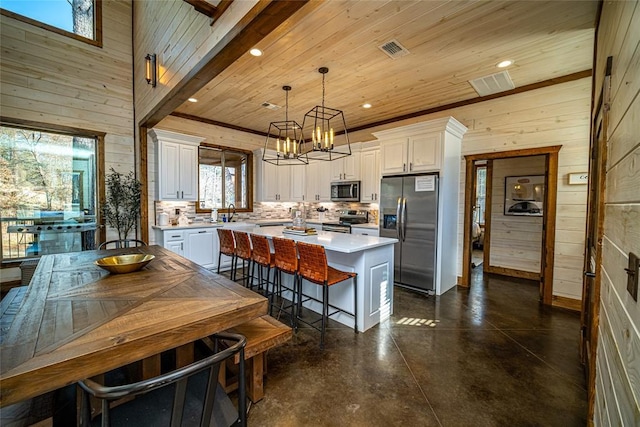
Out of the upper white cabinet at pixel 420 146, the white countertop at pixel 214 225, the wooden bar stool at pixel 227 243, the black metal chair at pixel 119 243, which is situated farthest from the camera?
the white countertop at pixel 214 225

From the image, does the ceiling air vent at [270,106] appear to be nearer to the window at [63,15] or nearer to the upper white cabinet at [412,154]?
the upper white cabinet at [412,154]

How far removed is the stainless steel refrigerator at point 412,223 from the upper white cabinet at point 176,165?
11.5 feet

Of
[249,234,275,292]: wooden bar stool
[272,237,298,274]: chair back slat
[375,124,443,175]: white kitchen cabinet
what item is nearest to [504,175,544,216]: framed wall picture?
[375,124,443,175]: white kitchen cabinet

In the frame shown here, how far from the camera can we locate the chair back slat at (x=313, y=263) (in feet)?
8.29

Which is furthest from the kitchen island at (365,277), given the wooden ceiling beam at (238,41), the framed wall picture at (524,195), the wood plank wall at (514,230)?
the framed wall picture at (524,195)

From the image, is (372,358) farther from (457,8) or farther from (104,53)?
(104,53)

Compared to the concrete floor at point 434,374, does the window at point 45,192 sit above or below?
above

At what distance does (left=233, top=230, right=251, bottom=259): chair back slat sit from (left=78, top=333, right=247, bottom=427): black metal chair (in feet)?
7.05

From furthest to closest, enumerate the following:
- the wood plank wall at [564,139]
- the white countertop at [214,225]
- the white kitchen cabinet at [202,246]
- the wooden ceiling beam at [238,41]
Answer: the white kitchen cabinet at [202,246] → the white countertop at [214,225] → the wood plank wall at [564,139] → the wooden ceiling beam at [238,41]

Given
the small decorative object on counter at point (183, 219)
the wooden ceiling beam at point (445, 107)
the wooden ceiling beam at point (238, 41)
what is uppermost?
the wooden ceiling beam at point (445, 107)

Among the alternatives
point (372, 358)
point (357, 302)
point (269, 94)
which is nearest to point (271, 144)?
point (269, 94)

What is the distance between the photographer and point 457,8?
2270 millimetres

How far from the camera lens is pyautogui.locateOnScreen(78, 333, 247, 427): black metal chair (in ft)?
2.59

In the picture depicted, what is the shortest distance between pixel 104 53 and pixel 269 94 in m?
2.92
